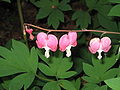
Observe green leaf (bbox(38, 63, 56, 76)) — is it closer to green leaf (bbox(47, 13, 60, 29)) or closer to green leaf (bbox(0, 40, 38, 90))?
green leaf (bbox(0, 40, 38, 90))

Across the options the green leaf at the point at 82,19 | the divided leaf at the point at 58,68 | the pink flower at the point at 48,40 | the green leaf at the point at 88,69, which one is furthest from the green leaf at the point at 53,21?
the pink flower at the point at 48,40

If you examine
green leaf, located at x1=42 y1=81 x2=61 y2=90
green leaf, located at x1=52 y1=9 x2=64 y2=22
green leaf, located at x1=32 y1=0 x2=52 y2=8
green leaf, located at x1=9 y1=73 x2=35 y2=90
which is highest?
green leaf, located at x1=32 y1=0 x2=52 y2=8

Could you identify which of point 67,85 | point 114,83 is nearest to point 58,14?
point 67,85

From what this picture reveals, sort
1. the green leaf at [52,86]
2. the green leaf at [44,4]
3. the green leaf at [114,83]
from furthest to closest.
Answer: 1. the green leaf at [44,4]
2. the green leaf at [52,86]
3. the green leaf at [114,83]

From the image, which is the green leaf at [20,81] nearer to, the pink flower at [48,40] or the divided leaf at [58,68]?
the divided leaf at [58,68]

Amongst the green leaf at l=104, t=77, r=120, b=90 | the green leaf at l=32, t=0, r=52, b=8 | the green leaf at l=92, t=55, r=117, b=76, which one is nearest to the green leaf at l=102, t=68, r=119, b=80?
the green leaf at l=92, t=55, r=117, b=76

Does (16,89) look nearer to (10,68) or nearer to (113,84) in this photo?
(10,68)

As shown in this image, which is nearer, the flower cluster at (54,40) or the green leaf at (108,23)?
the flower cluster at (54,40)

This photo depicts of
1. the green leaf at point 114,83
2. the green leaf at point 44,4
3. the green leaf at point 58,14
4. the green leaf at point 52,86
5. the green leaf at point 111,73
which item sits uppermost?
the green leaf at point 44,4

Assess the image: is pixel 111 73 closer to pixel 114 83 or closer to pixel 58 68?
pixel 58 68

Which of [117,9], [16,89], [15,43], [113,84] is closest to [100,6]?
[117,9]

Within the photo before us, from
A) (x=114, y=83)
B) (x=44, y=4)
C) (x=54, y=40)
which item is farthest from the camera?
(x=44, y=4)

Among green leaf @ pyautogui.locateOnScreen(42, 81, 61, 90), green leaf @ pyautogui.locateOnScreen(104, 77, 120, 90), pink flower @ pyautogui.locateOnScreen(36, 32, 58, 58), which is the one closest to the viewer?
green leaf @ pyautogui.locateOnScreen(104, 77, 120, 90)

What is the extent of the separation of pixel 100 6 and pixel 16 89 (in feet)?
4.45
